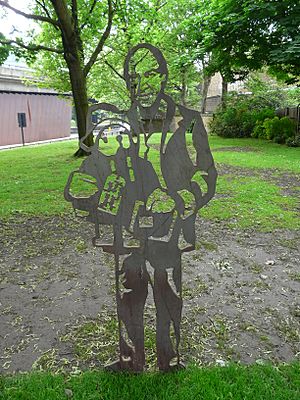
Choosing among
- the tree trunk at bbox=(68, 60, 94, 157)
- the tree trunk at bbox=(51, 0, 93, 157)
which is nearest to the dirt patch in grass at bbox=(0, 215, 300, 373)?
the tree trunk at bbox=(51, 0, 93, 157)

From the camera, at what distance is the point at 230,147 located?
1448 centimetres

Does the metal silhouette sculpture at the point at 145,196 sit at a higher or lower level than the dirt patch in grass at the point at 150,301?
higher

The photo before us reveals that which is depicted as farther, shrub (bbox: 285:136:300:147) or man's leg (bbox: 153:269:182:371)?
shrub (bbox: 285:136:300:147)

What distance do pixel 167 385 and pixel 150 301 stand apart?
43.2 inches

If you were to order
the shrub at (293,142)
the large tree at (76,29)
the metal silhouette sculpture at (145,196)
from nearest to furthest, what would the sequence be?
the metal silhouette sculpture at (145,196) → the large tree at (76,29) → the shrub at (293,142)

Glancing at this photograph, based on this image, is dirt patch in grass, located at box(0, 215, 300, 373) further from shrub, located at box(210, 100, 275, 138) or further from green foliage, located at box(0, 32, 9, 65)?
shrub, located at box(210, 100, 275, 138)

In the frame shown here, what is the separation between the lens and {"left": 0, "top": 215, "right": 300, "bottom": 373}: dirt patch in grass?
8.47 feet

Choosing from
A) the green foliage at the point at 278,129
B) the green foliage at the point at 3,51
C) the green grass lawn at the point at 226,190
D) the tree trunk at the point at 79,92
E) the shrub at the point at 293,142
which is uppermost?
the green foliage at the point at 3,51

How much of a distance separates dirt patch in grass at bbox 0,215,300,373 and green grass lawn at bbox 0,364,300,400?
14 centimetres

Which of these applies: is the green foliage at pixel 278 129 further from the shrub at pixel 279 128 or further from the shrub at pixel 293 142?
the shrub at pixel 293 142

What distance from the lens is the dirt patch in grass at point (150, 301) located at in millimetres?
2582

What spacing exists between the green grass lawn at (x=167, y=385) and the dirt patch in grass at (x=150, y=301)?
145mm

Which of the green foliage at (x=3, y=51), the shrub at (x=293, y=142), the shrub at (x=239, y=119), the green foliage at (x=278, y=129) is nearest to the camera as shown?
the green foliage at (x=3, y=51)

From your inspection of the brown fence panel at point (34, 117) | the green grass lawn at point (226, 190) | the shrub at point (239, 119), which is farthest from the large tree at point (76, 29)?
the brown fence panel at point (34, 117)
